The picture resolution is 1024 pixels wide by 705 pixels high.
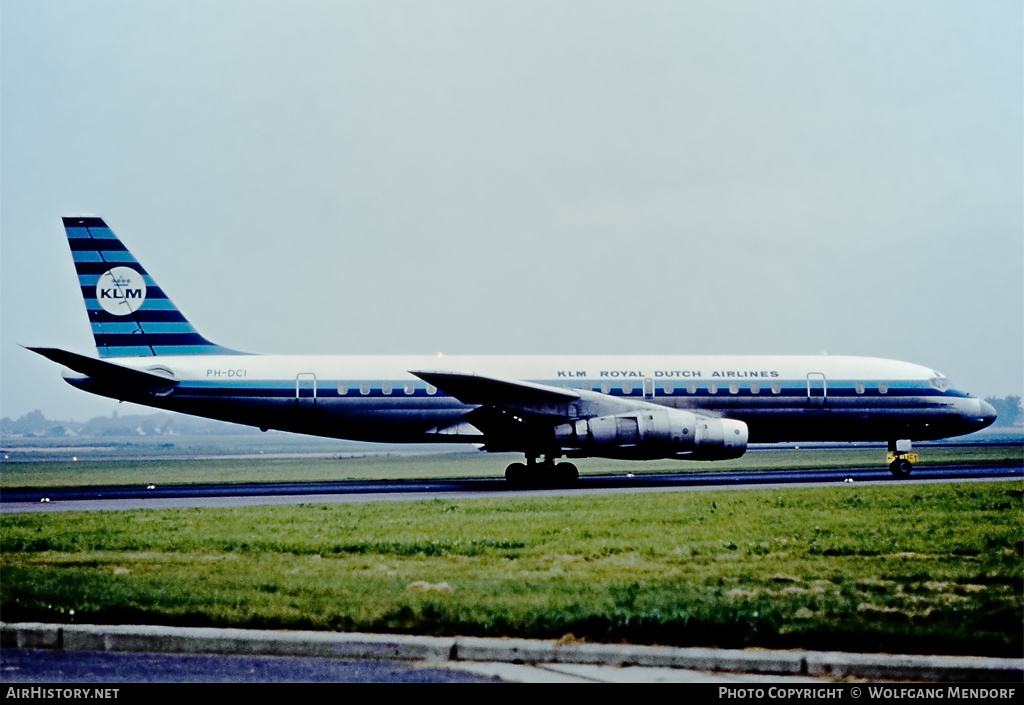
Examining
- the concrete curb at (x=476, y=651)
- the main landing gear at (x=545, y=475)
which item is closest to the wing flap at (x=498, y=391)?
the main landing gear at (x=545, y=475)

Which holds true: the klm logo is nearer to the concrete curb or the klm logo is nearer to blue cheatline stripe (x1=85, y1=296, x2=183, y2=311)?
blue cheatline stripe (x1=85, y1=296, x2=183, y2=311)

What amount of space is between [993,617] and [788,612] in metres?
1.40

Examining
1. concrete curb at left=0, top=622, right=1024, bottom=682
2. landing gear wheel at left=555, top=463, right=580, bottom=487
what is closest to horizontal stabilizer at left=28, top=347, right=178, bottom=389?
landing gear wheel at left=555, top=463, right=580, bottom=487

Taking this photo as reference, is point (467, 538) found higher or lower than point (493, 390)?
lower

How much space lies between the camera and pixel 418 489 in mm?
20547

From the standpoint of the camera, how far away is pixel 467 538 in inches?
448

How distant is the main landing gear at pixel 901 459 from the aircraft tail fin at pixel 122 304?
1589 cm

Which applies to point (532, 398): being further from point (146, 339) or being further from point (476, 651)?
point (476, 651)

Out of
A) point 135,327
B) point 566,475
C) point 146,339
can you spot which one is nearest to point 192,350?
point 146,339

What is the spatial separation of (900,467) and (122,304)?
18880 mm

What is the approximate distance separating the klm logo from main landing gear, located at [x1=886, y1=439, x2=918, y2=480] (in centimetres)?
1832
